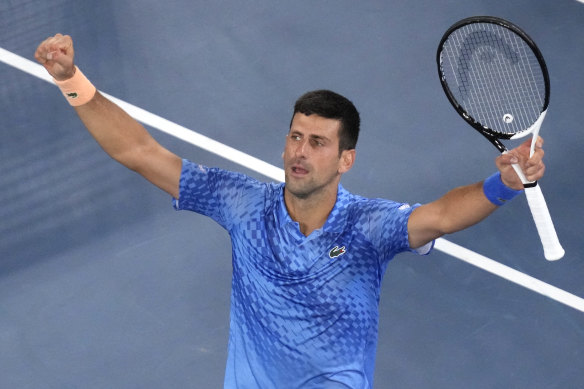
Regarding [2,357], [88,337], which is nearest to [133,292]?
[88,337]

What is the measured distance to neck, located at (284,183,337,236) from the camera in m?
6.04

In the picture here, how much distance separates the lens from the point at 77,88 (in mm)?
5887

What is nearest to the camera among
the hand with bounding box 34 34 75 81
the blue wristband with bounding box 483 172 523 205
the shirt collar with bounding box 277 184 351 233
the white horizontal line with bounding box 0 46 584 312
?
the blue wristband with bounding box 483 172 523 205

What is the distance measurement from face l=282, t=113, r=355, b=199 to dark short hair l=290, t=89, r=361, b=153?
29 millimetres

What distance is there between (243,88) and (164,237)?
206cm

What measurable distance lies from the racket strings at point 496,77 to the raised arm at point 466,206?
268 cm

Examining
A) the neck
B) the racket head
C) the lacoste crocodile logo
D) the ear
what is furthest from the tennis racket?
the lacoste crocodile logo

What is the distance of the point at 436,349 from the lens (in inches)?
327

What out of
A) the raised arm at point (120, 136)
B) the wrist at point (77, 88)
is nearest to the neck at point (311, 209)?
the raised arm at point (120, 136)

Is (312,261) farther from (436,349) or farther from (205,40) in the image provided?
(205,40)

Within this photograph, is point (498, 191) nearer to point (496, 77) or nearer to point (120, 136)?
point (120, 136)

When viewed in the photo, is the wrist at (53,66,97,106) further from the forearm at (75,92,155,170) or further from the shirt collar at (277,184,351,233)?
the shirt collar at (277,184,351,233)

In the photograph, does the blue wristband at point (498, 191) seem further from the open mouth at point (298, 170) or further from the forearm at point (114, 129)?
the forearm at point (114, 129)

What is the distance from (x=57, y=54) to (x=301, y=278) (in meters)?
1.70
